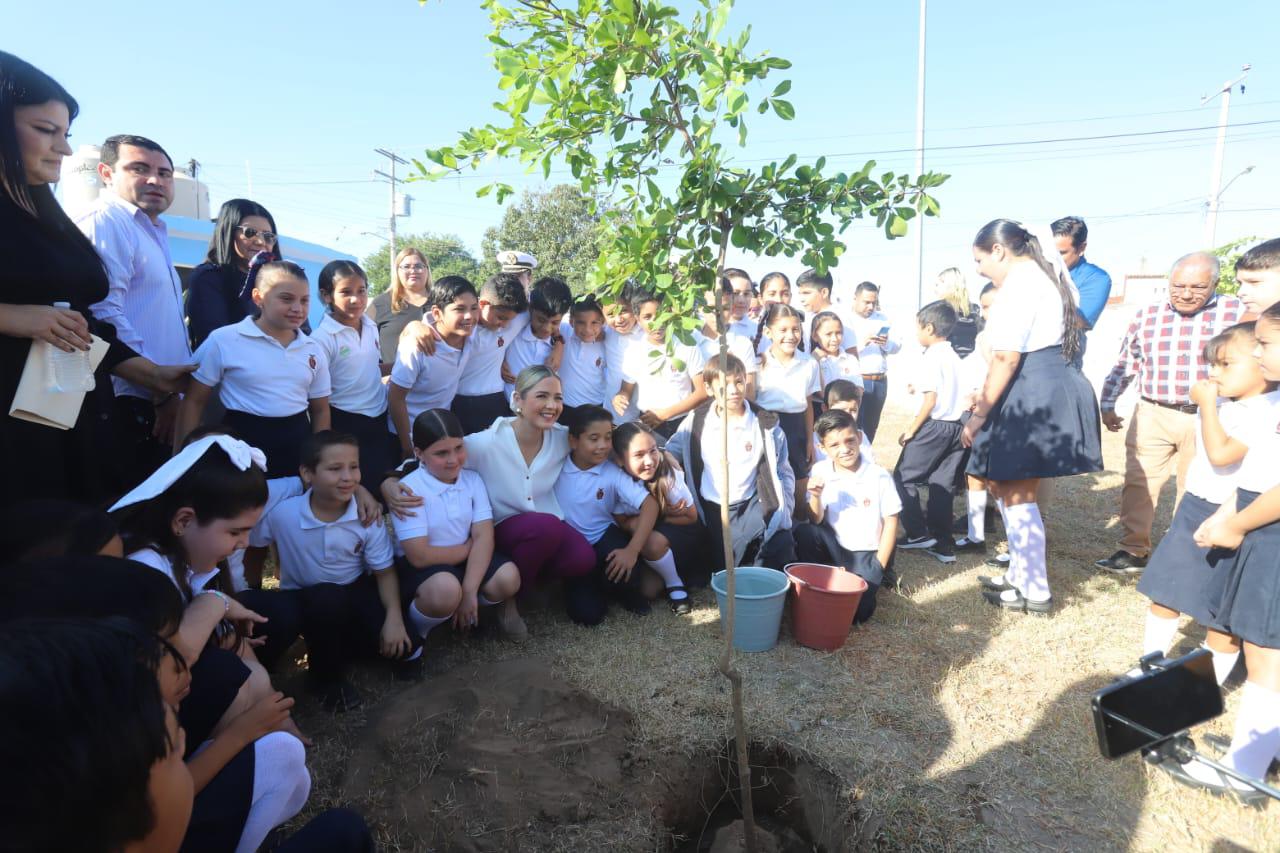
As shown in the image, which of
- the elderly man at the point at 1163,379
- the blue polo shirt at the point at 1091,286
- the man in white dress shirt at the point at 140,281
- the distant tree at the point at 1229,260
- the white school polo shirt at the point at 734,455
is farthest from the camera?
the distant tree at the point at 1229,260

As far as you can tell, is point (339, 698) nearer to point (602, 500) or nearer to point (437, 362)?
point (602, 500)

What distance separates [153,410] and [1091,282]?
5.95 metres

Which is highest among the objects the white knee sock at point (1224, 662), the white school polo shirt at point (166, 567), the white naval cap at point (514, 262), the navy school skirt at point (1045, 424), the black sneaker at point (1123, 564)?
the white naval cap at point (514, 262)

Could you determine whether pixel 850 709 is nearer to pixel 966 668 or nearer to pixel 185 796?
pixel 966 668

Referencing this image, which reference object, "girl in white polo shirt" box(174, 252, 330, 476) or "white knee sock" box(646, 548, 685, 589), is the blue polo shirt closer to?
"white knee sock" box(646, 548, 685, 589)

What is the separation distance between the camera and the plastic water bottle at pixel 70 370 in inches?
81.4

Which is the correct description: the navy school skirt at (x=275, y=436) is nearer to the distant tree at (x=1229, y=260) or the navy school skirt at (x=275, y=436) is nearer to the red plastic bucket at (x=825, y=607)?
the red plastic bucket at (x=825, y=607)

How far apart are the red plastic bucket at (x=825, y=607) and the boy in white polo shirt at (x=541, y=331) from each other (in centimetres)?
224

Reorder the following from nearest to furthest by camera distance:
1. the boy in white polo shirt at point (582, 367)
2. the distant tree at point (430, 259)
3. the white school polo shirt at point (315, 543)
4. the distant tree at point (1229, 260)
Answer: the white school polo shirt at point (315, 543) < the boy in white polo shirt at point (582, 367) < the distant tree at point (1229, 260) < the distant tree at point (430, 259)

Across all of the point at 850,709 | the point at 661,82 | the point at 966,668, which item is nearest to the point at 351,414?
the point at 661,82

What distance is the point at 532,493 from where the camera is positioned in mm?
3629

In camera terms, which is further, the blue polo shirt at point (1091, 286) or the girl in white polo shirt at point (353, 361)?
the blue polo shirt at point (1091, 286)

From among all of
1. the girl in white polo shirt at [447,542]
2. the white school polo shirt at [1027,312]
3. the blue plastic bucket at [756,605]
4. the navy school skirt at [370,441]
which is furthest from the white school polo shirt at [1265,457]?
the navy school skirt at [370,441]

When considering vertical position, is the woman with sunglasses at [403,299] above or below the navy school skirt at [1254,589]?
above
